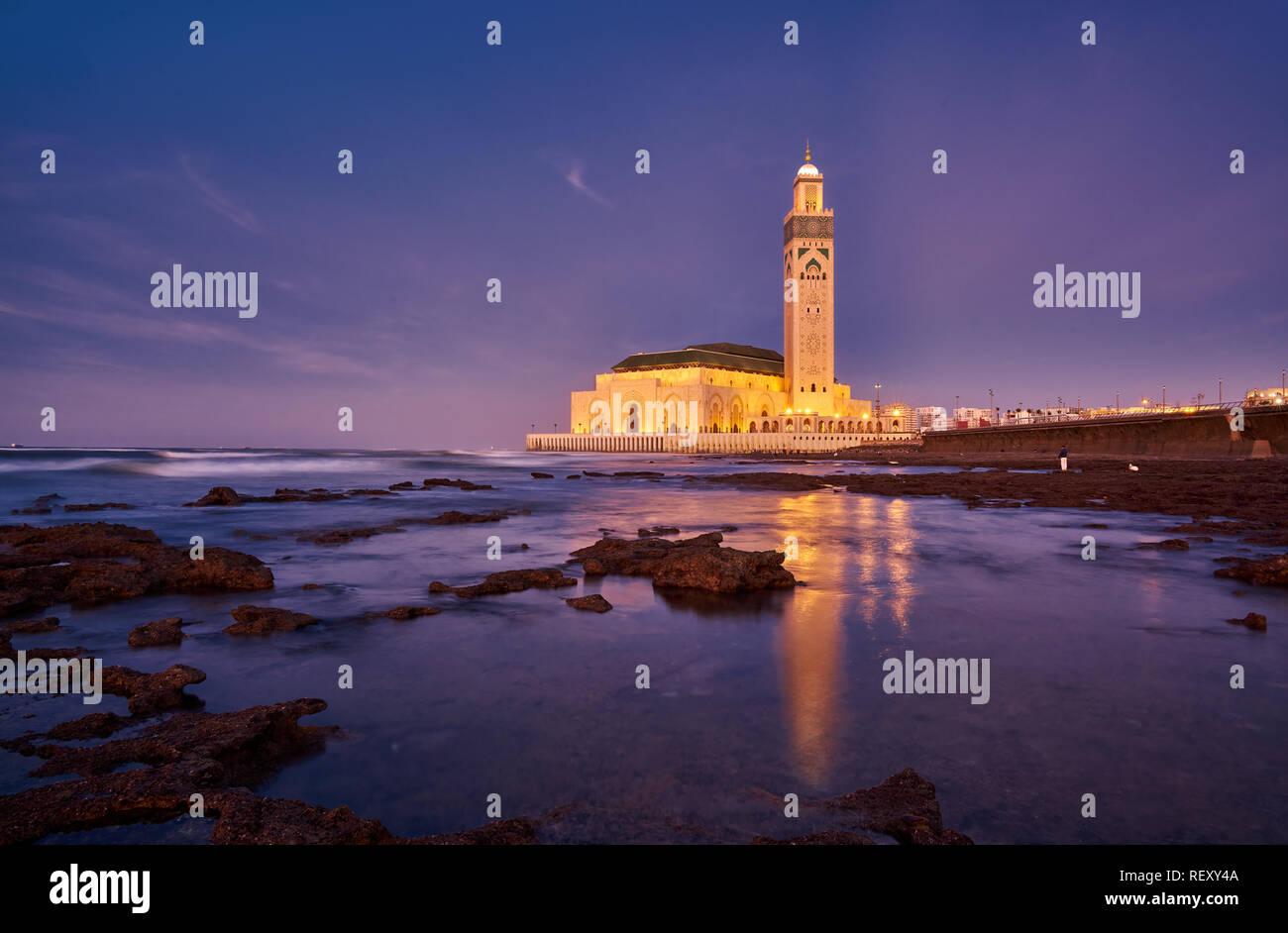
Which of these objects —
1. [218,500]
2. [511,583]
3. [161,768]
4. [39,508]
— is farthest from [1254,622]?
[39,508]

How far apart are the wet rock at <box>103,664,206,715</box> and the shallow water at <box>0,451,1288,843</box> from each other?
0.33 ft

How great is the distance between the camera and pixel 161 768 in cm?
278

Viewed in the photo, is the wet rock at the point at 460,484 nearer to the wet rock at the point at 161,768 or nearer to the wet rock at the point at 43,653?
the wet rock at the point at 43,653

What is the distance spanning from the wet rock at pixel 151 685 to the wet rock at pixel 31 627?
1.79m

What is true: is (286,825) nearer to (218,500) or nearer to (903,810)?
(903,810)

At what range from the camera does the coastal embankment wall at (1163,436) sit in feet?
93.0

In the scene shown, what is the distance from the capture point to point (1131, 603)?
585 centimetres

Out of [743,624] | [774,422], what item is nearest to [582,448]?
[774,422]

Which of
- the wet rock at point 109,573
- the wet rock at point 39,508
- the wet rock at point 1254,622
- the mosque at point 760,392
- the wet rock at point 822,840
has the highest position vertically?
the mosque at point 760,392

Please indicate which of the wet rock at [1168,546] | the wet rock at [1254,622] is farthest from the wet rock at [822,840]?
the wet rock at [1168,546]

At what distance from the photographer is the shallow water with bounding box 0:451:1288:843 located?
252 centimetres

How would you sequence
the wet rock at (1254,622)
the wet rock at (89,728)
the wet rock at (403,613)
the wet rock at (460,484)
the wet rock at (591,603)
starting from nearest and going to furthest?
the wet rock at (89,728), the wet rock at (1254,622), the wet rock at (403,613), the wet rock at (591,603), the wet rock at (460,484)

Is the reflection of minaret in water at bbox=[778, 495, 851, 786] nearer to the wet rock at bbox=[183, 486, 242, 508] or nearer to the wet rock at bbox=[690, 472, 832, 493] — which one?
the wet rock at bbox=[690, 472, 832, 493]
